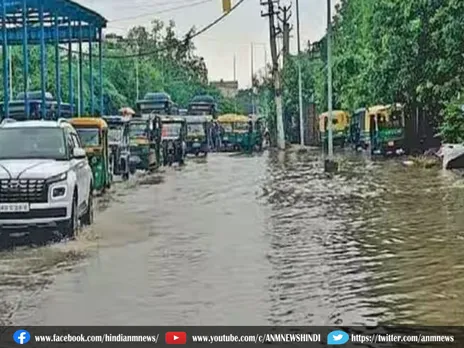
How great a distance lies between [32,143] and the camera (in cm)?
1669

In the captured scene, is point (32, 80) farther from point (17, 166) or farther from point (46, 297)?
point (46, 297)

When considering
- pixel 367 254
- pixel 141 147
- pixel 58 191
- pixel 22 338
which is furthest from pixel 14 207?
pixel 141 147

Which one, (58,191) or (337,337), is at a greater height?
(58,191)

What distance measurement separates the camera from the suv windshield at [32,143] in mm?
16344

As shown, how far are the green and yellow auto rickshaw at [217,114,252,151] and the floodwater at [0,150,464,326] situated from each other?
132 ft

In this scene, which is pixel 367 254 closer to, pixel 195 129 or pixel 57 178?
pixel 57 178

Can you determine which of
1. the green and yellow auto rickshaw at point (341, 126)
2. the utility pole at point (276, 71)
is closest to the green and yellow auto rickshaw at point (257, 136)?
the utility pole at point (276, 71)

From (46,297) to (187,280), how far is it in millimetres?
1699

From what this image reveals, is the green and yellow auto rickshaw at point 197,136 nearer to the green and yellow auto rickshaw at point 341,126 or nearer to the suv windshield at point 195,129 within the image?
the suv windshield at point 195,129

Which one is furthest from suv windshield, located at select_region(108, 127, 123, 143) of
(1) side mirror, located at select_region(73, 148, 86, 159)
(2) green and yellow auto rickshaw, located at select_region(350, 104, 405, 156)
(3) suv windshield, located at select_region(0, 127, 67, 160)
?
(2) green and yellow auto rickshaw, located at select_region(350, 104, 405, 156)

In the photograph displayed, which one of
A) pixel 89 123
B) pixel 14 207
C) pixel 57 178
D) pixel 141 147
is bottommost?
pixel 14 207

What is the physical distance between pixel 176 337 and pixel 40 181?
24.8ft

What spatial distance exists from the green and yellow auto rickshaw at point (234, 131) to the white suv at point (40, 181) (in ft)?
153

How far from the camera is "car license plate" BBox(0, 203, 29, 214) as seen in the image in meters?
15.0
